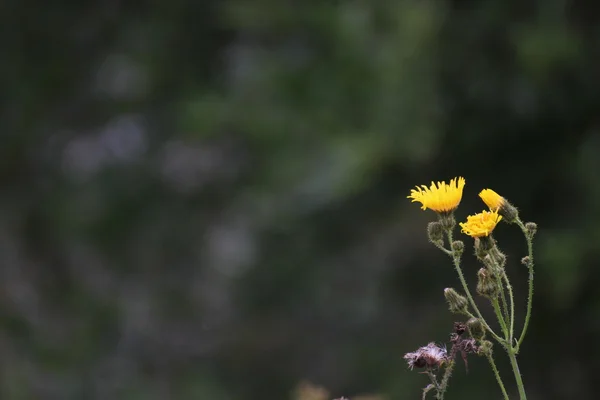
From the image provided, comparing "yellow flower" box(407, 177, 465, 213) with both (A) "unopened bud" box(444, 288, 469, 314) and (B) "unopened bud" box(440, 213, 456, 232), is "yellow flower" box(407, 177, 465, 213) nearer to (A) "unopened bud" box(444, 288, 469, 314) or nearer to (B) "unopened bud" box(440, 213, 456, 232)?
(B) "unopened bud" box(440, 213, 456, 232)

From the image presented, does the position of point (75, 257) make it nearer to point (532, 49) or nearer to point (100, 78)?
point (100, 78)

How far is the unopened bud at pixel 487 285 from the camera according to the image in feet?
4.82

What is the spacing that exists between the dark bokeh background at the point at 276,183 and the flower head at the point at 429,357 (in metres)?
3.29

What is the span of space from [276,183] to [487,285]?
392 centimetres

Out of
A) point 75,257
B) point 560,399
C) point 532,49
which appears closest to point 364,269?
point 560,399

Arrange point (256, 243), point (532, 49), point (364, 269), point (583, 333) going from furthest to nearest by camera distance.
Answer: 1. point (364, 269)
2. point (256, 243)
3. point (583, 333)
4. point (532, 49)

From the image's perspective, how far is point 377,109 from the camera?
5125mm

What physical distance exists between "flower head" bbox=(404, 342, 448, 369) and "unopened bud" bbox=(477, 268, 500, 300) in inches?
4.0

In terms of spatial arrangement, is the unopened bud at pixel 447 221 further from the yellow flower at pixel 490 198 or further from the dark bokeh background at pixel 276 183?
the dark bokeh background at pixel 276 183

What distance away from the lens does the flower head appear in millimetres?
1459

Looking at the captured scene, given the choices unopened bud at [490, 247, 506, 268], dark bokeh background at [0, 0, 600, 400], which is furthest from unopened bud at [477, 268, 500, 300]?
dark bokeh background at [0, 0, 600, 400]

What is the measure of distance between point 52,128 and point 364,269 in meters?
2.62

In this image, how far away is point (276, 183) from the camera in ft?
17.6

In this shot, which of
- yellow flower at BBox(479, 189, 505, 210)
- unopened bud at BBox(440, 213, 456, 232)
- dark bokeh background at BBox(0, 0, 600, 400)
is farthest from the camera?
dark bokeh background at BBox(0, 0, 600, 400)
